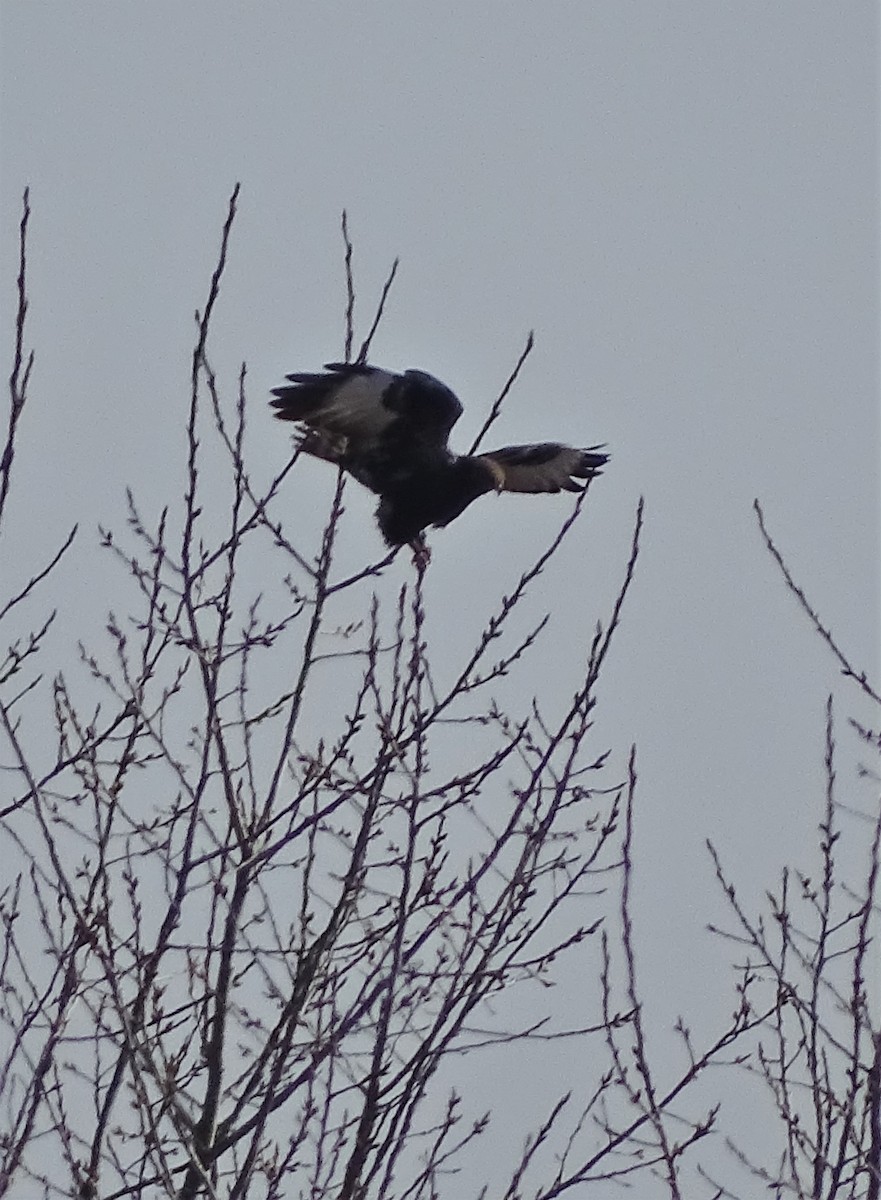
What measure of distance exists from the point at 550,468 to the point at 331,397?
138cm

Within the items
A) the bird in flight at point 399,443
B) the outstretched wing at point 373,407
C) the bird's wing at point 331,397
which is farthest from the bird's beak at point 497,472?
the bird's wing at point 331,397

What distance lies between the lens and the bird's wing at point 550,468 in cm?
791

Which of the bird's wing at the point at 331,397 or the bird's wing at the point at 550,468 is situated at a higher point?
the bird's wing at the point at 550,468

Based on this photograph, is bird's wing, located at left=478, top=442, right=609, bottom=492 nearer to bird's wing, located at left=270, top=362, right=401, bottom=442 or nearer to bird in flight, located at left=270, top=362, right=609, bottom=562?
bird in flight, located at left=270, top=362, right=609, bottom=562

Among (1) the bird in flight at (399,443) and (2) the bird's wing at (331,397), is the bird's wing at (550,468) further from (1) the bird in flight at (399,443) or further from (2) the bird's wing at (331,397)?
(2) the bird's wing at (331,397)

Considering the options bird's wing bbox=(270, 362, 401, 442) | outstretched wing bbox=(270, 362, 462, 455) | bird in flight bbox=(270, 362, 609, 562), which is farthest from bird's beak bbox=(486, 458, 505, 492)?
bird's wing bbox=(270, 362, 401, 442)

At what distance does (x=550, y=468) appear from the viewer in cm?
802

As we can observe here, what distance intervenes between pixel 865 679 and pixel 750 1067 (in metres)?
1.11

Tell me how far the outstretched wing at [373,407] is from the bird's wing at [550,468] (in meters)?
0.56

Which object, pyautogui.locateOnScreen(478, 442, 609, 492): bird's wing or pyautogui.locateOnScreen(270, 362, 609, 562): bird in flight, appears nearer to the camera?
pyautogui.locateOnScreen(270, 362, 609, 562): bird in flight

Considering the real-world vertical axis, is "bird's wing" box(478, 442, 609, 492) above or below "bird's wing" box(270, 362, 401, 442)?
above

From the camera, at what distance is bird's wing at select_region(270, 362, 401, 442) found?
693cm

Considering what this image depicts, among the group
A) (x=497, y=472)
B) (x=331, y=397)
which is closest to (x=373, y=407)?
(x=331, y=397)

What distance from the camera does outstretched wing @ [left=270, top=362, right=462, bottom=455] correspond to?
6.94m
